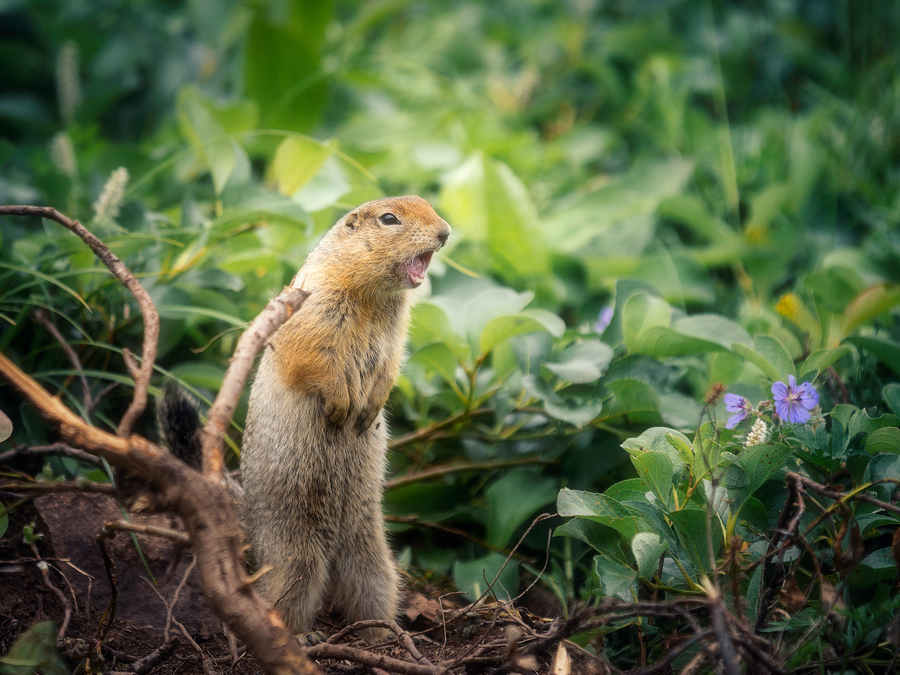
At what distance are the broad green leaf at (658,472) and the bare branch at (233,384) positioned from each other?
0.90 meters

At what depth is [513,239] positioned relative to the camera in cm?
302

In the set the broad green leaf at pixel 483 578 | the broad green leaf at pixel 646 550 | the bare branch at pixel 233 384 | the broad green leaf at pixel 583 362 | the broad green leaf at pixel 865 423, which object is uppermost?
the bare branch at pixel 233 384

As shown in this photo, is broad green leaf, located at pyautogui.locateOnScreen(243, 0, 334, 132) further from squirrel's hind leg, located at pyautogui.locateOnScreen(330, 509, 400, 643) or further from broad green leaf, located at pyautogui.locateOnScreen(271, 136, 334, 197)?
squirrel's hind leg, located at pyautogui.locateOnScreen(330, 509, 400, 643)

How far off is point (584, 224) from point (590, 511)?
A: 2.04 metres

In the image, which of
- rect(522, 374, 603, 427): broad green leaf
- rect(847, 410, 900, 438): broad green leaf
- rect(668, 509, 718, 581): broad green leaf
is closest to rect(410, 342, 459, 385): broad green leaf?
A: rect(522, 374, 603, 427): broad green leaf

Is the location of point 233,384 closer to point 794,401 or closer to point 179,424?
point 179,424

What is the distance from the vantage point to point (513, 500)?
6.86ft

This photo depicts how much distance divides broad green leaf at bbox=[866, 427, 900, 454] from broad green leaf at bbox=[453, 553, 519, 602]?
0.98 m

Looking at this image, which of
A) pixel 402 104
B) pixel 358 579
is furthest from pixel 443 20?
pixel 358 579

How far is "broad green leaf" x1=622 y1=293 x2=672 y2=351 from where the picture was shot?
6.89 ft

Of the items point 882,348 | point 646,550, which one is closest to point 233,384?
point 646,550

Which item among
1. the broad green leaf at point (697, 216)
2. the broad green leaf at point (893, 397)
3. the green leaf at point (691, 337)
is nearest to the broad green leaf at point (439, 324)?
the green leaf at point (691, 337)

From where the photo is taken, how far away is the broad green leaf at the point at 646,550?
1.52m

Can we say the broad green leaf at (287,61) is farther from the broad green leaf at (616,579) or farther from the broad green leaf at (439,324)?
the broad green leaf at (616,579)
